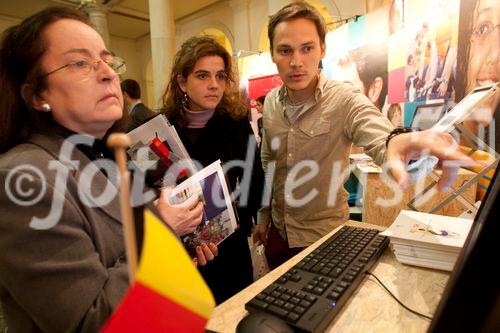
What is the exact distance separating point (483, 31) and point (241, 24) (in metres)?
6.35

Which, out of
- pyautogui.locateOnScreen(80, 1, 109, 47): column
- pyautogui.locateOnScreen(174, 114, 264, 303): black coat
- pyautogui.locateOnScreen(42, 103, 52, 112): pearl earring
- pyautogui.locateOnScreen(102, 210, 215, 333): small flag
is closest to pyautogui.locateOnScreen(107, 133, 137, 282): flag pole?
pyautogui.locateOnScreen(102, 210, 215, 333): small flag

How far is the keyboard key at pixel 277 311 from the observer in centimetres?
58

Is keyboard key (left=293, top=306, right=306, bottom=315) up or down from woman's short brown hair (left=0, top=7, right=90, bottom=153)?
down

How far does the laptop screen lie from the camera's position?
246 millimetres

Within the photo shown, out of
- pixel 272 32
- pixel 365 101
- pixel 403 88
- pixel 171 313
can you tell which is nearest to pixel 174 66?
pixel 272 32

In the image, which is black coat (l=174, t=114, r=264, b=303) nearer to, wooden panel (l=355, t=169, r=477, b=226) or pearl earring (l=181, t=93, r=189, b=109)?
pearl earring (l=181, t=93, r=189, b=109)

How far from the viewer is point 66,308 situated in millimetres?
528

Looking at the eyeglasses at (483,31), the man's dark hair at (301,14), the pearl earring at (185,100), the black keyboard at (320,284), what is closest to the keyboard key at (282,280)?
the black keyboard at (320,284)

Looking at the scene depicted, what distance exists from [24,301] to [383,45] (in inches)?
141

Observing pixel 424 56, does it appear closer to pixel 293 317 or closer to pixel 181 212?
pixel 181 212

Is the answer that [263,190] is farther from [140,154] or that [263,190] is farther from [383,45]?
[383,45]

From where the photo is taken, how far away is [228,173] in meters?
1.45

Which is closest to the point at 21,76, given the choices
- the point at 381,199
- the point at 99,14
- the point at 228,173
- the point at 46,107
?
the point at 46,107

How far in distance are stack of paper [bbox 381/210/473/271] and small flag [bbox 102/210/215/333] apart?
0.73m
